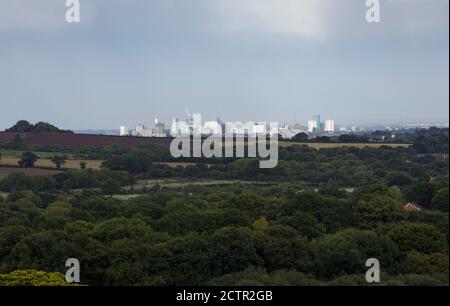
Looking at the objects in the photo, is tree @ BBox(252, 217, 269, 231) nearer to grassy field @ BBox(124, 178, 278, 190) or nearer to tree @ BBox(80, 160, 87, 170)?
grassy field @ BBox(124, 178, 278, 190)

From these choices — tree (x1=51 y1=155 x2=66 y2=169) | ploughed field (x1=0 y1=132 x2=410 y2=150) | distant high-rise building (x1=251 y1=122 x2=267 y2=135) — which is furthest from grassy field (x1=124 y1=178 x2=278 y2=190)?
tree (x1=51 y1=155 x2=66 y2=169)

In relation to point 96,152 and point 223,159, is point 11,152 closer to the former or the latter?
point 96,152

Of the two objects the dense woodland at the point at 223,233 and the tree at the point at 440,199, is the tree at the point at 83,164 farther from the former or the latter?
the tree at the point at 440,199

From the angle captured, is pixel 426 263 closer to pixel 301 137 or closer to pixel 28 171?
pixel 28 171
